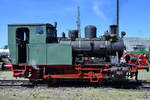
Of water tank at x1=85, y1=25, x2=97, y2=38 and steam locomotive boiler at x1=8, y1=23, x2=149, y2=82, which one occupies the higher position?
water tank at x1=85, y1=25, x2=97, y2=38

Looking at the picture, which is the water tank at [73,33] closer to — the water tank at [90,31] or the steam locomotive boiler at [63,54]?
the steam locomotive boiler at [63,54]

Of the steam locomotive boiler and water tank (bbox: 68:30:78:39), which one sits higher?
water tank (bbox: 68:30:78:39)

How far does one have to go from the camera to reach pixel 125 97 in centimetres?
707

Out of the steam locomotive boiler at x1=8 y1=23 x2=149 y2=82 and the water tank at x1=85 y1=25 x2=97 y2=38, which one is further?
the water tank at x1=85 y1=25 x2=97 y2=38

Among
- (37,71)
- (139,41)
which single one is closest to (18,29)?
(37,71)

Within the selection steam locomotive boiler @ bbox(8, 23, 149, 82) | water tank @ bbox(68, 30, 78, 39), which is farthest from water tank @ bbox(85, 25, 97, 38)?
water tank @ bbox(68, 30, 78, 39)

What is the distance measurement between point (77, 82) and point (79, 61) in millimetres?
1430

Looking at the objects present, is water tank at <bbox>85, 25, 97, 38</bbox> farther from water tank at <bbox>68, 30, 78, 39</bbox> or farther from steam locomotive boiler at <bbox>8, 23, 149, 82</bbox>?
water tank at <bbox>68, 30, 78, 39</bbox>

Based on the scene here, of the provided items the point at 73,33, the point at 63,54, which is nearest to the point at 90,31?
the point at 73,33

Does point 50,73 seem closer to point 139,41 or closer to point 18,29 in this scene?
point 18,29

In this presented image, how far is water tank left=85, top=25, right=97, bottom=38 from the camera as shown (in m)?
9.80

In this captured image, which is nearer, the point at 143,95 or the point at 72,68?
the point at 143,95

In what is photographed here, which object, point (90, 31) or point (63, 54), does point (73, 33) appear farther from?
point (63, 54)

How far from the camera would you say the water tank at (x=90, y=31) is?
980 cm
